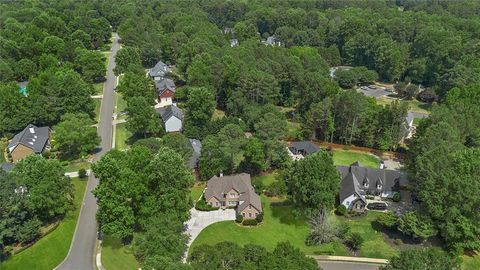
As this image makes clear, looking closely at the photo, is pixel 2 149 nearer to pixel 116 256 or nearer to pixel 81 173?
pixel 81 173

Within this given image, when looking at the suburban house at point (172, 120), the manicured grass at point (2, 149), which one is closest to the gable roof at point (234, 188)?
the suburban house at point (172, 120)

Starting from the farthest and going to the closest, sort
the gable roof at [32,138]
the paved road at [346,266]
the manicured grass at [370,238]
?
the gable roof at [32,138] < the manicured grass at [370,238] < the paved road at [346,266]

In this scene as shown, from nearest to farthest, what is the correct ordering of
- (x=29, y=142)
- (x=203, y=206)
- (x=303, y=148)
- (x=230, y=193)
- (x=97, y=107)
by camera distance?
(x=203, y=206)
(x=230, y=193)
(x=29, y=142)
(x=303, y=148)
(x=97, y=107)

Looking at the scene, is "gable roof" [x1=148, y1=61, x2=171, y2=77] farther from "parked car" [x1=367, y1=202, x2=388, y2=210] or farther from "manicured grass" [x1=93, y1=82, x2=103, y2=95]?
"parked car" [x1=367, y1=202, x2=388, y2=210]

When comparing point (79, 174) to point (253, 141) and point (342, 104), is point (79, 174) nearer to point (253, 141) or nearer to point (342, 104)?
point (253, 141)

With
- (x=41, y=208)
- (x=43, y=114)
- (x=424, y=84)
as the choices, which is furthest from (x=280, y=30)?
(x=41, y=208)

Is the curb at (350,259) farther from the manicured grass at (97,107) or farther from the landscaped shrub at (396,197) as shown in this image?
the manicured grass at (97,107)

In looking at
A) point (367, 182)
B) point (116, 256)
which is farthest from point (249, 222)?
point (367, 182)
